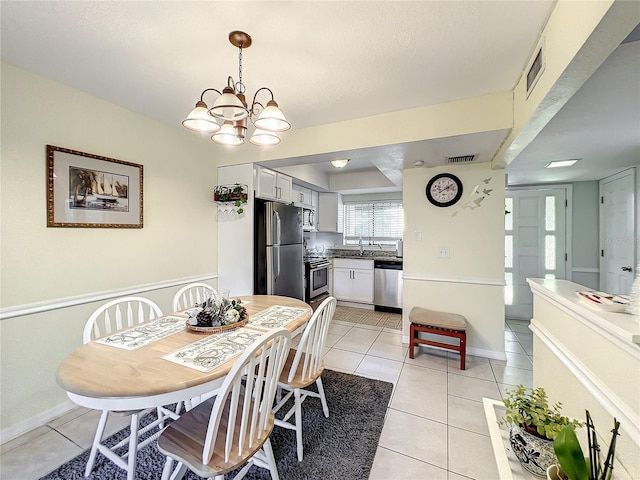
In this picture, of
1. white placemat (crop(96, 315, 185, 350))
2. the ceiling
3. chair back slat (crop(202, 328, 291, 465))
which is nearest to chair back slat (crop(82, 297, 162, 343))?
white placemat (crop(96, 315, 185, 350))

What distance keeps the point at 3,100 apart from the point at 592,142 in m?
4.65

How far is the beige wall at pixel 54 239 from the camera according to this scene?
5.83 feet

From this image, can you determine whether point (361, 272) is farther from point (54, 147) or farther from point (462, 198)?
point (54, 147)

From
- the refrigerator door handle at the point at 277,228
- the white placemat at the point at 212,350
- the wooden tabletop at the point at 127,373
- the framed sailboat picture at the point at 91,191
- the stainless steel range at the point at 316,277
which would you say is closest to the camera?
the wooden tabletop at the point at 127,373

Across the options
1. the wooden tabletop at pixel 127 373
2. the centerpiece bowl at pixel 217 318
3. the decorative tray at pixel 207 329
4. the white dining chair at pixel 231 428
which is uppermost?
the centerpiece bowl at pixel 217 318

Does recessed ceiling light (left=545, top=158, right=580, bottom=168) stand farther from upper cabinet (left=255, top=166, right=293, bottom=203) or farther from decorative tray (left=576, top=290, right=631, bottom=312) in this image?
upper cabinet (left=255, top=166, right=293, bottom=203)

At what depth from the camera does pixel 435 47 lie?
156 cm

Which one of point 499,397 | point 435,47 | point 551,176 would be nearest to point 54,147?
point 435,47

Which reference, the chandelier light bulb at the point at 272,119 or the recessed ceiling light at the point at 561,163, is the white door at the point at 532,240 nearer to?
the recessed ceiling light at the point at 561,163

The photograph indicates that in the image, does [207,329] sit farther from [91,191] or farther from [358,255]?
[358,255]

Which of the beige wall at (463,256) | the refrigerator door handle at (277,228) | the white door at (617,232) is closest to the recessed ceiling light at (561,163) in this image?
the white door at (617,232)

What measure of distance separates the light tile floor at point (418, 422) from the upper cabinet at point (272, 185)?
201 centimetres

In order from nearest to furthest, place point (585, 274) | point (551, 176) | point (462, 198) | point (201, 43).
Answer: point (201, 43) → point (462, 198) → point (551, 176) → point (585, 274)

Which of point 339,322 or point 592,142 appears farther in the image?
point 339,322
